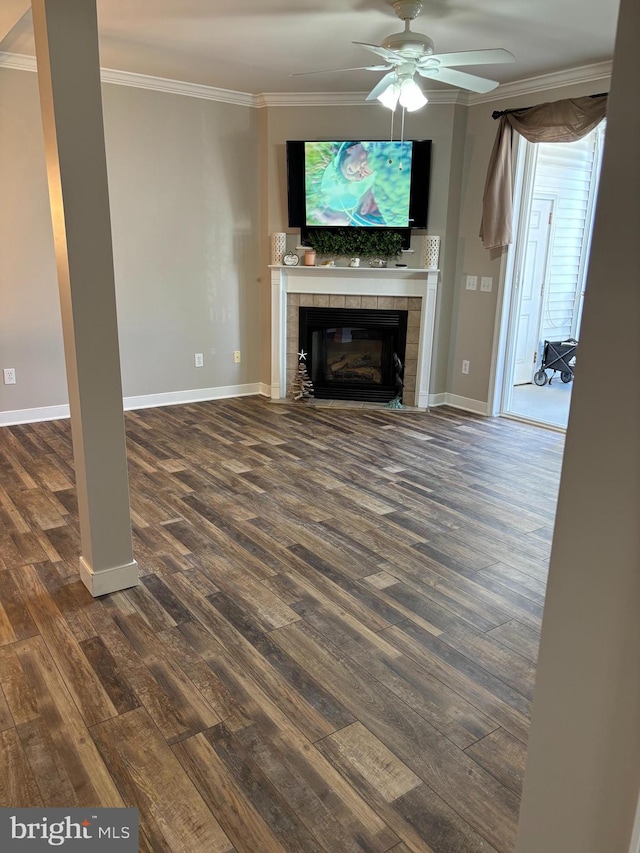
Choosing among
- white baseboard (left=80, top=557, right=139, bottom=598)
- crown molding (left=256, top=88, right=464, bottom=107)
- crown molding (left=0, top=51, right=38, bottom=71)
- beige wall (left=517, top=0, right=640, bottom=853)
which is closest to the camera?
beige wall (left=517, top=0, right=640, bottom=853)

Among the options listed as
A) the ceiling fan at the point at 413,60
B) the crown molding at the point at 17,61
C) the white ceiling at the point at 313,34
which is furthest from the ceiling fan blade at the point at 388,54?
the crown molding at the point at 17,61

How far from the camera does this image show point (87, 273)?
2377 millimetres

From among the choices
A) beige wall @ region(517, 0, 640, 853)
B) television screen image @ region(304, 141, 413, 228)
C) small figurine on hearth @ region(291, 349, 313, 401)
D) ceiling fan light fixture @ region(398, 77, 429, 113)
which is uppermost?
ceiling fan light fixture @ region(398, 77, 429, 113)

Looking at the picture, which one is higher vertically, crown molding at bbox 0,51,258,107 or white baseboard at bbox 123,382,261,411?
crown molding at bbox 0,51,258,107

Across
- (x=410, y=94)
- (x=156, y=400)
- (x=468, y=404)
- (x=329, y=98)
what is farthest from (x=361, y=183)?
(x=156, y=400)

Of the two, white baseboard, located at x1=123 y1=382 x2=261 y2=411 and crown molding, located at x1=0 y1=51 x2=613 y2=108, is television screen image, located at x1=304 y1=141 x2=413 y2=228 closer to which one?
crown molding, located at x1=0 y1=51 x2=613 y2=108

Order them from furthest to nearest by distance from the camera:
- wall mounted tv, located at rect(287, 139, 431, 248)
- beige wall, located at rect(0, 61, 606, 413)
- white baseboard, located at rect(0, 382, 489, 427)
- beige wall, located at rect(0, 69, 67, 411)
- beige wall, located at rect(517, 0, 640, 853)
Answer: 1. wall mounted tv, located at rect(287, 139, 431, 248)
2. white baseboard, located at rect(0, 382, 489, 427)
3. beige wall, located at rect(0, 61, 606, 413)
4. beige wall, located at rect(0, 69, 67, 411)
5. beige wall, located at rect(517, 0, 640, 853)

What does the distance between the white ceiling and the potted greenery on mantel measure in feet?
3.93

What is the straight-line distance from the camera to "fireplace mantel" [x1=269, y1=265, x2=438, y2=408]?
567cm

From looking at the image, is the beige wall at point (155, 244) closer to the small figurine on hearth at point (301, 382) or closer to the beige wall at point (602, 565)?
the small figurine on hearth at point (301, 382)

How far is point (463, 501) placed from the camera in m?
3.79

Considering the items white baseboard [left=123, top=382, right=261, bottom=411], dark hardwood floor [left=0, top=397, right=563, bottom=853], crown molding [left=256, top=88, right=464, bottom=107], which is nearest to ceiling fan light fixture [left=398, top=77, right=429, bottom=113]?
crown molding [left=256, top=88, right=464, bottom=107]

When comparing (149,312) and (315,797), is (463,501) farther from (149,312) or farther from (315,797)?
(149,312)

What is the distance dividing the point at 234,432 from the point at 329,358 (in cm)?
159
